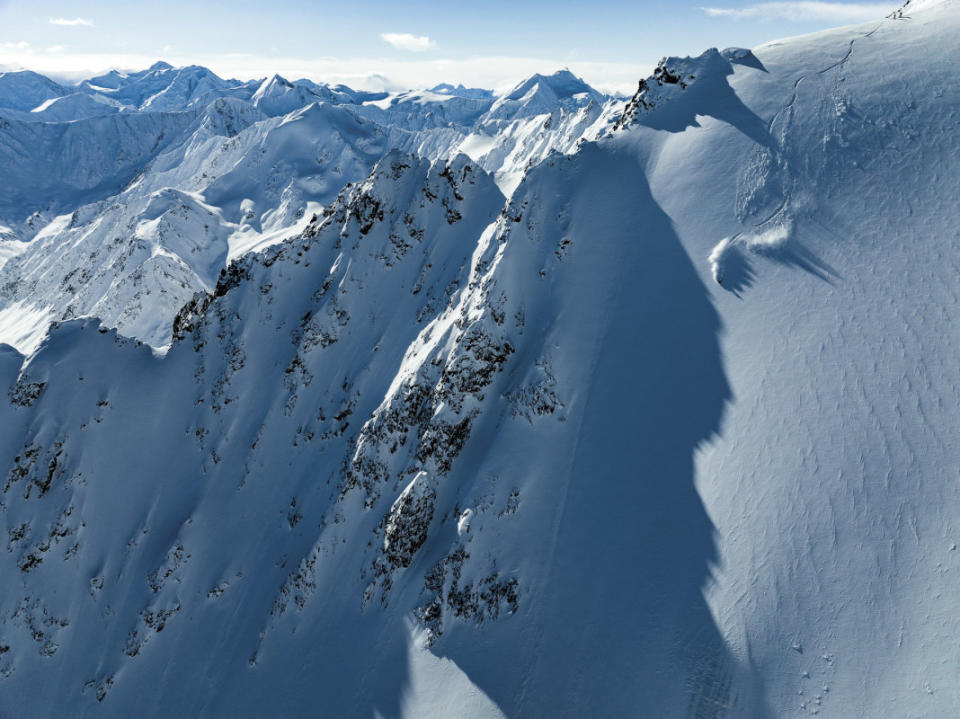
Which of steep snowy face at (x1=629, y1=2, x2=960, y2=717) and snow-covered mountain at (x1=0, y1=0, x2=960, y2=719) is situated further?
snow-covered mountain at (x1=0, y1=0, x2=960, y2=719)

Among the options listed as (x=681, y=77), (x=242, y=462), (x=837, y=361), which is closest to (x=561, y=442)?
(x=837, y=361)

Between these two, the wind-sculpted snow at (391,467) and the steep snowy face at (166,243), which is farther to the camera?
the steep snowy face at (166,243)

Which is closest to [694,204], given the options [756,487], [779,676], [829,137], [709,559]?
[829,137]

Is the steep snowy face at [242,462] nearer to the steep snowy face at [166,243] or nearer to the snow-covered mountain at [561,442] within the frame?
the snow-covered mountain at [561,442]

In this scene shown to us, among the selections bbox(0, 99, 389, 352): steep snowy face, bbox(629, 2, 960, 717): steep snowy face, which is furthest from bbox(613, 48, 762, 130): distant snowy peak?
bbox(0, 99, 389, 352): steep snowy face

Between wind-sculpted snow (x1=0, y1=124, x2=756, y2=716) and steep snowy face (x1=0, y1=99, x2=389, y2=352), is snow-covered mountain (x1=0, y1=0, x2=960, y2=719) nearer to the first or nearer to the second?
wind-sculpted snow (x1=0, y1=124, x2=756, y2=716)

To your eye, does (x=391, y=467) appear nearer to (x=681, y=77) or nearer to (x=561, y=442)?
(x=561, y=442)

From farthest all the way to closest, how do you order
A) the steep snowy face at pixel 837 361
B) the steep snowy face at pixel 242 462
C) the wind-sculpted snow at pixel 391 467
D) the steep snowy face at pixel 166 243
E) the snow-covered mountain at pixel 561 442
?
the steep snowy face at pixel 166 243, the steep snowy face at pixel 242 462, the wind-sculpted snow at pixel 391 467, the snow-covered mountain at pixel 561 442, the steep snowy face at pixel 837 361

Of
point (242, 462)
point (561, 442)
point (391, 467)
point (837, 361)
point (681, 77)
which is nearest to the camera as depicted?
point (837, 361)

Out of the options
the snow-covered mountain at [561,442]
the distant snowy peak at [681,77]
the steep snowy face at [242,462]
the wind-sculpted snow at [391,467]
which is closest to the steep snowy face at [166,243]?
the steep snowy face at [242,462]

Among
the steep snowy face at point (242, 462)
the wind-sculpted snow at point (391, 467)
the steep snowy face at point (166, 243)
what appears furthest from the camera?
the steep snowy face at point (166, 243)
